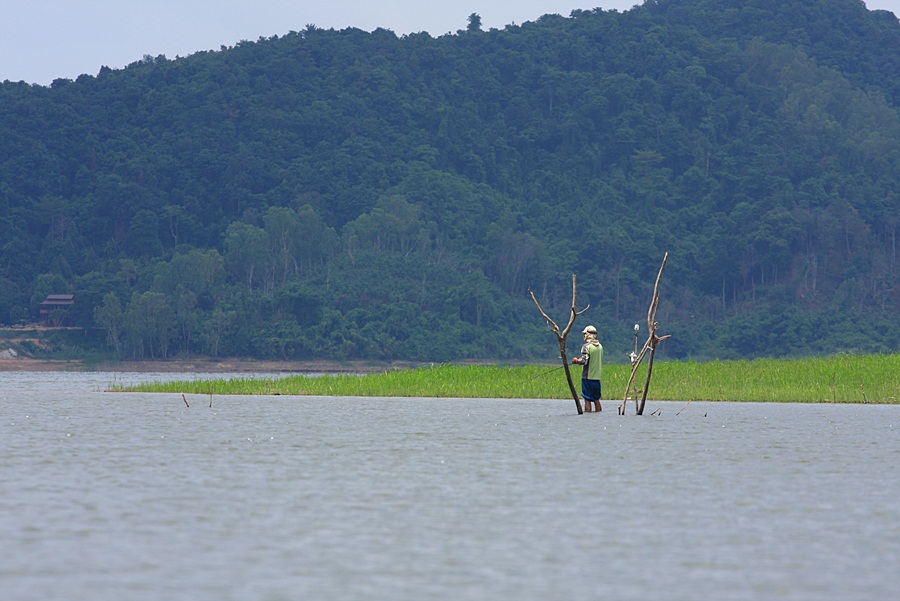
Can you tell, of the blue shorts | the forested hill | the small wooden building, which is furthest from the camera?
the forested hill

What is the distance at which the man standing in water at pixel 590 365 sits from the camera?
28.7m

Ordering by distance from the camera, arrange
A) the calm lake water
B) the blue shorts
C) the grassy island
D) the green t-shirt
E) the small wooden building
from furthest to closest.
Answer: the small wooden building → the grassy island → the blue shorts → the green t-shirt → the calm lake water

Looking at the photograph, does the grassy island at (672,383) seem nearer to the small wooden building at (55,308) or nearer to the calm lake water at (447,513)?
the calm lake water at (447,513)

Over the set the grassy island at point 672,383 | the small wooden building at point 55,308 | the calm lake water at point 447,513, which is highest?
the small wooden building at point 55,308

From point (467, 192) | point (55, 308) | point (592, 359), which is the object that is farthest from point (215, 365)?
point (592, 359)

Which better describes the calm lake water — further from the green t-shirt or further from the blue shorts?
the blue shorts

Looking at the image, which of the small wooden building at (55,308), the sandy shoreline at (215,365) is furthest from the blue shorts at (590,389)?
the small wooden building at (55,308)

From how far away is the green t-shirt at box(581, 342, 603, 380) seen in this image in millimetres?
28703

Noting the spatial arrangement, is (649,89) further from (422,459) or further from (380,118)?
(422,459)

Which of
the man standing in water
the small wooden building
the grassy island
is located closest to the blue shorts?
the man standing in water

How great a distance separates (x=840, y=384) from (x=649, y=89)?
135748mm

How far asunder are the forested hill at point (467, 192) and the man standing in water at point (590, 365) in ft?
292

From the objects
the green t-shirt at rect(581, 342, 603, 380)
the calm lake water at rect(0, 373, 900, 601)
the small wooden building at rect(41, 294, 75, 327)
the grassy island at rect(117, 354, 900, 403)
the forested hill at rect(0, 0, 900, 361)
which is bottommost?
the calm lake water at rect(0, 373, 900, 601)

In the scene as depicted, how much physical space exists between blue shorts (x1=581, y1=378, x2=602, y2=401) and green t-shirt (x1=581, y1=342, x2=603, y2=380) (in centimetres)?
15
